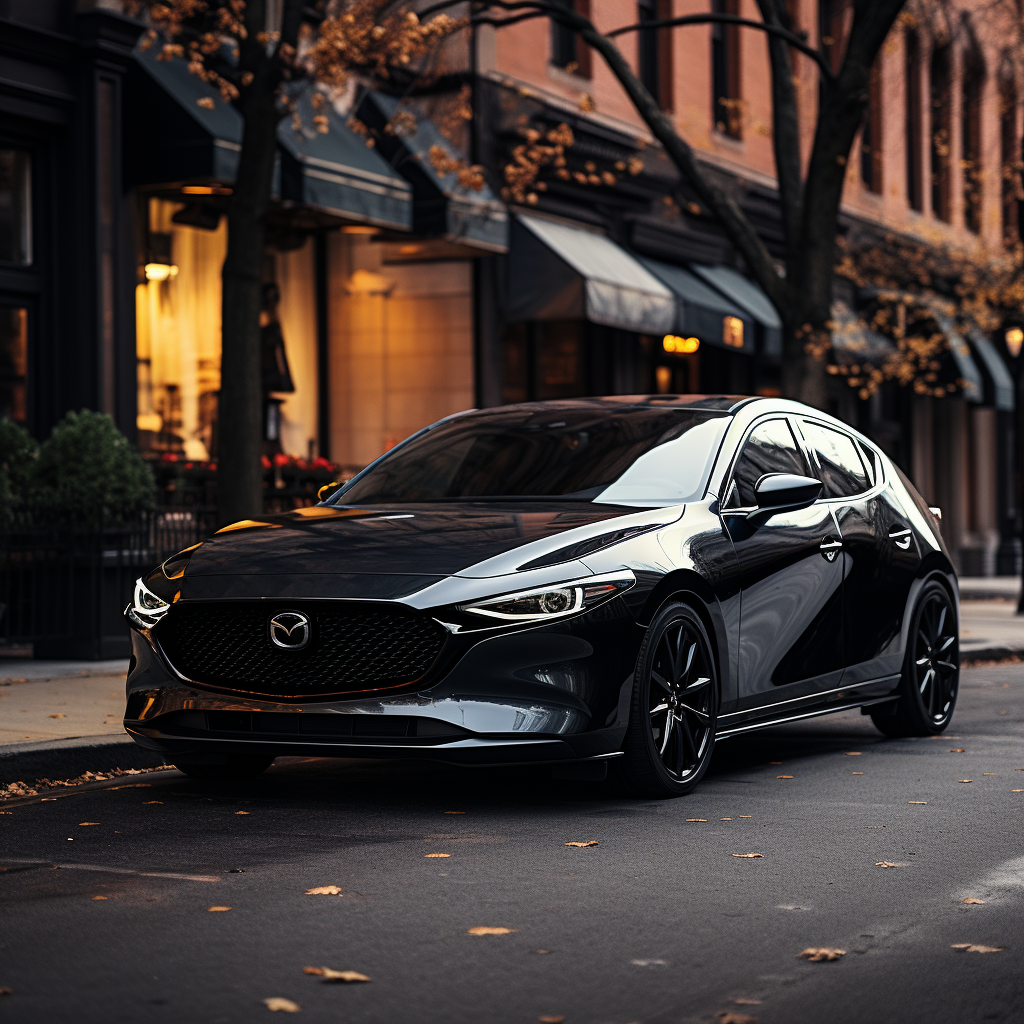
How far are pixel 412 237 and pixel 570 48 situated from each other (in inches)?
181

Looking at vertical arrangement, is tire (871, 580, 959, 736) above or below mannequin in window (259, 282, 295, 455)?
below

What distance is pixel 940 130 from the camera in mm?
35031

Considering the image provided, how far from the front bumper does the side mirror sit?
1.23m

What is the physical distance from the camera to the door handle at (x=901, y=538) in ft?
31.0

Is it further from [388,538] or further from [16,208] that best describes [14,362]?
[388,538]

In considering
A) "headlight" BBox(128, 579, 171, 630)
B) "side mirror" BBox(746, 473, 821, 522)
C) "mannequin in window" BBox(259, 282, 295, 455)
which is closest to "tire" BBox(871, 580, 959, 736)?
"side mirror" BBox(746, 473, 821, 522)

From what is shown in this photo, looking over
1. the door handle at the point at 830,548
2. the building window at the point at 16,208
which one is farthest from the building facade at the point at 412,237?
the door handle at the point at 830,548

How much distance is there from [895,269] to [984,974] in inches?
1060

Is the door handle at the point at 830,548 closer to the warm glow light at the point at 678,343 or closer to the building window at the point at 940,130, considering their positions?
the warm glow light at the point at 678,343

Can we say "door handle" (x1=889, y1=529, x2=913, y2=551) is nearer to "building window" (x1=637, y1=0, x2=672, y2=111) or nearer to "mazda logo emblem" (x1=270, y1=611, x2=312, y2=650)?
"mazda logo emblem" (x1=270, y1=611, x2=312, y2=650)

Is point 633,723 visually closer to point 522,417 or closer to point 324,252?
point 522,417

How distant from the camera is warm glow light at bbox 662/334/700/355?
82.7ft

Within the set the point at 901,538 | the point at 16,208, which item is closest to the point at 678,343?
the point at 16,208

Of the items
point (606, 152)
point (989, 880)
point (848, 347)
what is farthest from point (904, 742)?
point (848, 347)
